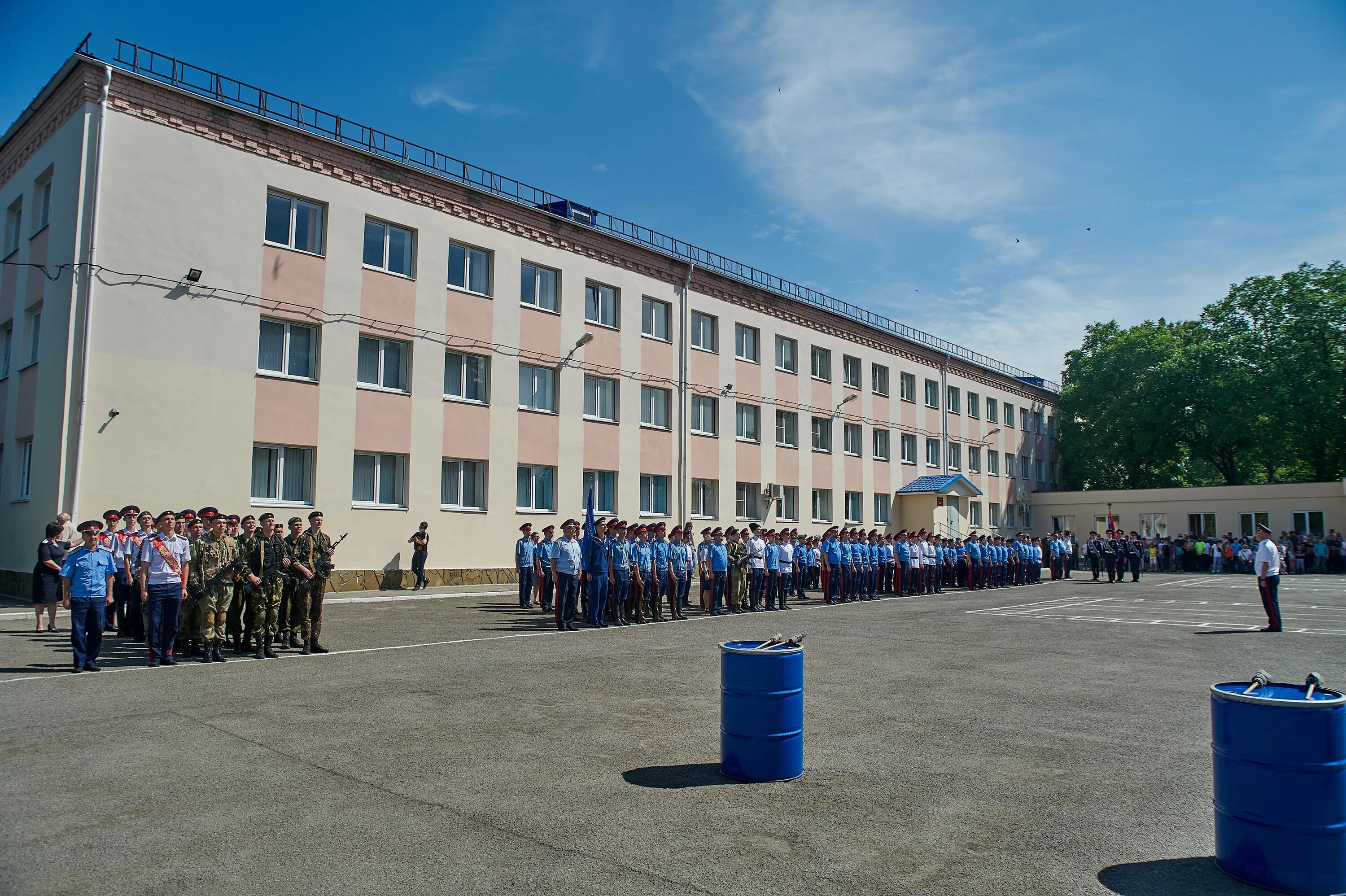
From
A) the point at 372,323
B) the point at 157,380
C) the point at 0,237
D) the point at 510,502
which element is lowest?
the point at 510,502

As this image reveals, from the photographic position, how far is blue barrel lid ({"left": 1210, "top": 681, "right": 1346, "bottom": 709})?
14.5 ft

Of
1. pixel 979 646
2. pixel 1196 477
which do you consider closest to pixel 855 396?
pixel 979 646

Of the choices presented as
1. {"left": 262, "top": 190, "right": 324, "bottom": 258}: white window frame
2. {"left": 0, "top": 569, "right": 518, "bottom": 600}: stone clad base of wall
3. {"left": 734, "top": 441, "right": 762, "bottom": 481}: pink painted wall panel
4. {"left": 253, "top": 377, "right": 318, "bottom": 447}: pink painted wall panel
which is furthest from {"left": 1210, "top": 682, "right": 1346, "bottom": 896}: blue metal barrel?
{"left": 734, "top": 441, "right": 762, "bottom": 481}: pink painted wall panel

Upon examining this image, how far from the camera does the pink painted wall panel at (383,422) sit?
22.5 meters

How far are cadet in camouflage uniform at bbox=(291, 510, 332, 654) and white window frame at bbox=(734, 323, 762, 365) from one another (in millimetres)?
24331

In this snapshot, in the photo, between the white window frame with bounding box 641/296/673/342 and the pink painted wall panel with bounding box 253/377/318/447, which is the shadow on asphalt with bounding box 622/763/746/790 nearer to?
the pink painted wall panel with bounding box 253/377/318/447

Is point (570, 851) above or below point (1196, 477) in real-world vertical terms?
below

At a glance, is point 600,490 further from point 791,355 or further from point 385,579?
point 791,355

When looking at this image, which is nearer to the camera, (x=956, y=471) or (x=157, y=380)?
(x=157, y=380)

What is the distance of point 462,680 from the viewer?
10.0 metres

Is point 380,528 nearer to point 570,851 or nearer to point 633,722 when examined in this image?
point 633,722

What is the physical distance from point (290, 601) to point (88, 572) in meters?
2.60

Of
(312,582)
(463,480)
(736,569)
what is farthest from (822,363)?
(312,582)

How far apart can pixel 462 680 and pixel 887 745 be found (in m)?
5.02
